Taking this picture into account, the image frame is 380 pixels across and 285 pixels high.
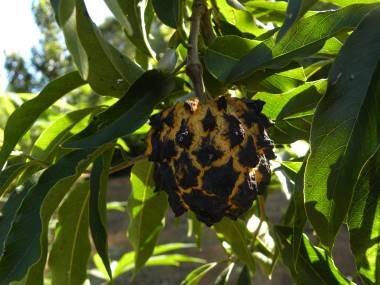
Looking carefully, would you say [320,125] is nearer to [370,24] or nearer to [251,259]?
→ [370,24]

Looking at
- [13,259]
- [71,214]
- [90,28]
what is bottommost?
[71,214]

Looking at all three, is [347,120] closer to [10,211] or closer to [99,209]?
[99,209]

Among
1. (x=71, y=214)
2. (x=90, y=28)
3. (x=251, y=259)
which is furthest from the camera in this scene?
(x=251, y=259)

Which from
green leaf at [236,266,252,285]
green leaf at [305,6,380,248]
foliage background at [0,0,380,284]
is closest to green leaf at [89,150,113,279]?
foliage background at [0,0,380,284]

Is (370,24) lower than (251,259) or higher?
higher

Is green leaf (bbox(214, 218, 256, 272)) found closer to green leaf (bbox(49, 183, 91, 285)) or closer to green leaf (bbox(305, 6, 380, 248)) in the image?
green leaf (bbox(49, 183, 91, 285))

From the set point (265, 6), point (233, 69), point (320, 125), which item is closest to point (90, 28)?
point (233, 69)

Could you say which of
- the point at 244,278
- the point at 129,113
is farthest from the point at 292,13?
the point at 244,278
